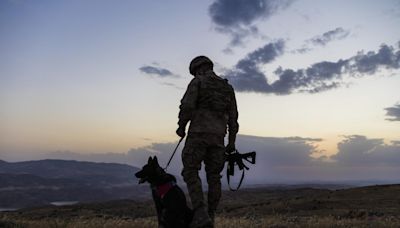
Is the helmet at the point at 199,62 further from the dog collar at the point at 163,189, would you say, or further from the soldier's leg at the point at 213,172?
the dog collar at the point at 163,189

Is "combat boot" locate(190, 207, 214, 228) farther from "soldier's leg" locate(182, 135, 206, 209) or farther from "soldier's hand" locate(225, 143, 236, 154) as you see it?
"soldier's hand" locate(225, 143, 236, 154)

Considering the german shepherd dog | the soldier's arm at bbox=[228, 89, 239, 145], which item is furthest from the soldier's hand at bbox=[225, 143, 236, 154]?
the german shepherd dog

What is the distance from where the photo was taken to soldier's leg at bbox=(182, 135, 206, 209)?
7344 millimetres

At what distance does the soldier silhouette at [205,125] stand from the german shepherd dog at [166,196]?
846 mm

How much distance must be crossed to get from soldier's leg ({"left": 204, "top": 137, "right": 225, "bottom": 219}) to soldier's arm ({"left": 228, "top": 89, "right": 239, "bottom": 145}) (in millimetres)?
549

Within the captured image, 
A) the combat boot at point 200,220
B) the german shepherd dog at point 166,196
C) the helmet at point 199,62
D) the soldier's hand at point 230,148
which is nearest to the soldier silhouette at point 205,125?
the helmet at point 199,62

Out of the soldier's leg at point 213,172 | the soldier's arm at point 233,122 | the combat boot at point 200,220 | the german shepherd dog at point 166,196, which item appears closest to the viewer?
the german shepherd dog at point 166,196

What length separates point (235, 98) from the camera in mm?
8391

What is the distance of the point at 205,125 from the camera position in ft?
25.2

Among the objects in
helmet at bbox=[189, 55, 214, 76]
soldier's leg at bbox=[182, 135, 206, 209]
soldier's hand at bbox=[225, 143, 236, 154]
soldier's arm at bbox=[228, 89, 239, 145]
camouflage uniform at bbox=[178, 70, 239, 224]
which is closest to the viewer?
soldier's leg at bbox=[182, 135, 206, 209]

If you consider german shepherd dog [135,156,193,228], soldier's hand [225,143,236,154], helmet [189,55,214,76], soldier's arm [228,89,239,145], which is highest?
helmet [189,55,214,76]

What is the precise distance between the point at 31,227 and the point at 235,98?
5435 millimetres

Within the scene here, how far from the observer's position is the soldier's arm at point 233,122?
8289 mm

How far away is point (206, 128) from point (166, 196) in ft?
5.83
